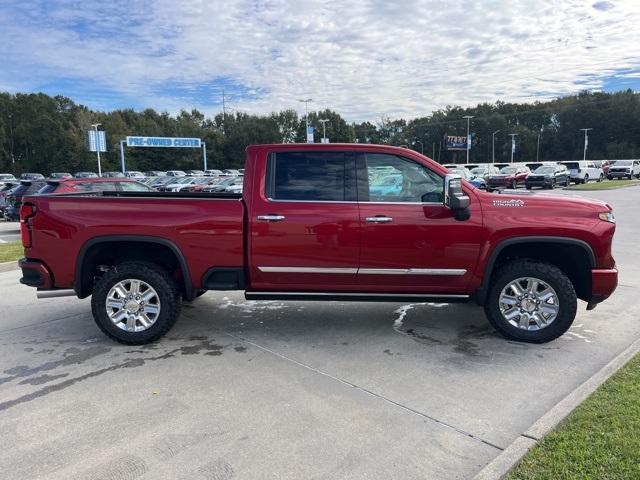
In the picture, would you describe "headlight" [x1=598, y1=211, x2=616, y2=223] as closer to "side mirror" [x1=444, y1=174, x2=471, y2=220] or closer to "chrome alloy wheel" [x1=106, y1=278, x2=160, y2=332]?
"side mirror" [x1=444, y1=174, x2=471, y2=220]

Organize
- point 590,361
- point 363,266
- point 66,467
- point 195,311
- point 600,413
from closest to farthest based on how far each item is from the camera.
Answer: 1. point 66,467
2. point 600,413
3. point 590,361
4. point 363,266
5. point 195,311

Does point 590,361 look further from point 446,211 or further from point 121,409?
point 121,409

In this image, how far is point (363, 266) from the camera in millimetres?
4742

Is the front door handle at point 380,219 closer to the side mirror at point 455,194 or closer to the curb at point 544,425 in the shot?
the side mirror at point 455,194

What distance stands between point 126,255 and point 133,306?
24.0 inches

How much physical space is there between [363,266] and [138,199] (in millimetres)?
2303

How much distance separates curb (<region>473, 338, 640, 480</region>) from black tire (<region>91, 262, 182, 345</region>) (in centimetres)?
327

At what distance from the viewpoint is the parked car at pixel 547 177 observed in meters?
30.7

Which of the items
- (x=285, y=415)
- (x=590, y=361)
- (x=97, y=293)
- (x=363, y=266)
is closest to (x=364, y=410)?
(x=285, y=415)

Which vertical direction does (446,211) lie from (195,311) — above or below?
above

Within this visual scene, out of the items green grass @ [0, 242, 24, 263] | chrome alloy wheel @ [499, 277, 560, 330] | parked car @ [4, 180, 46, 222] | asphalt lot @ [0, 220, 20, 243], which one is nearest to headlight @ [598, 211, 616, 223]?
chrome alloy wheel @ [499, 277, 560, 330]

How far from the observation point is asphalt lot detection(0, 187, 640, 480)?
2992 mm

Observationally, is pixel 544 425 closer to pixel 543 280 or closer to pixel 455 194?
pixel 543 280

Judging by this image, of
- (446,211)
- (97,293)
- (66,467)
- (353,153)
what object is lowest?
(66,467)
